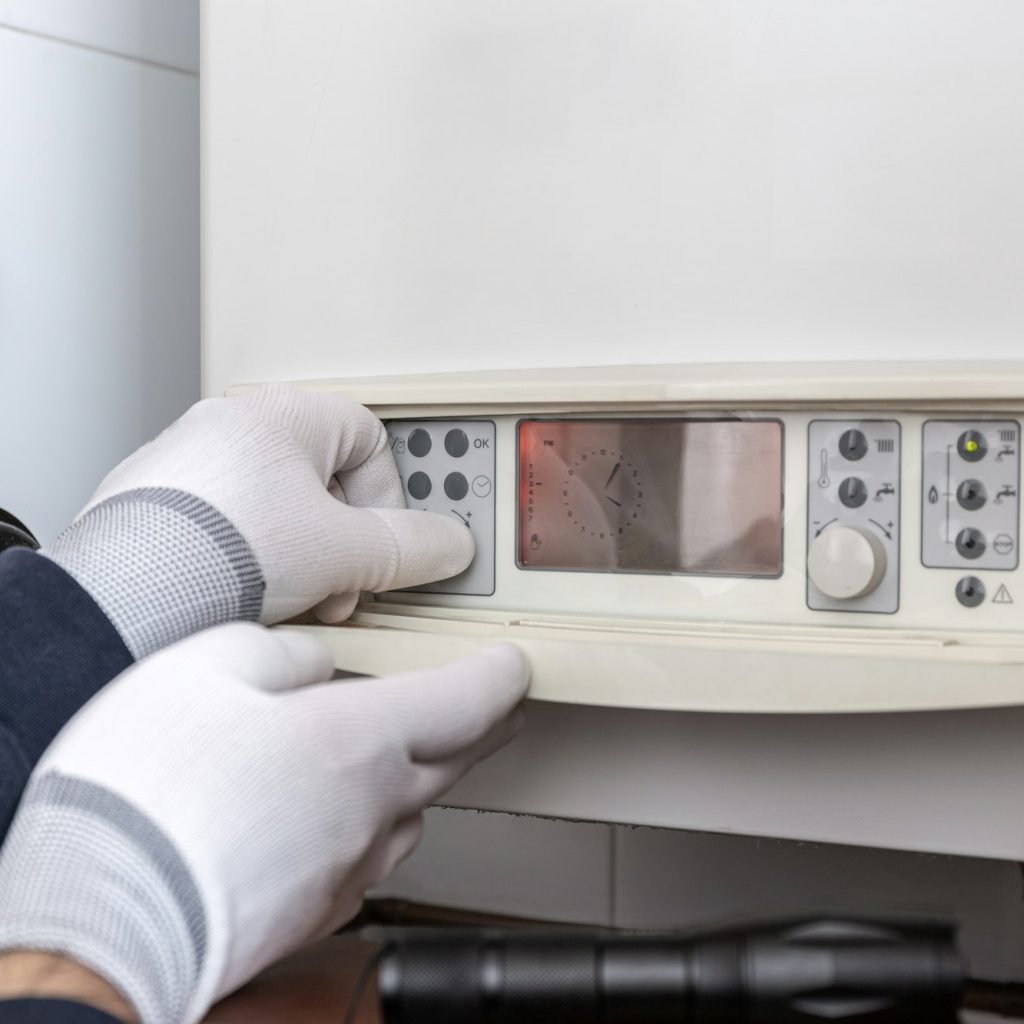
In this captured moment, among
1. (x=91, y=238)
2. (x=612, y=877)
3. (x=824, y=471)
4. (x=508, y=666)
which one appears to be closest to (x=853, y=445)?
(x=824, y=471)

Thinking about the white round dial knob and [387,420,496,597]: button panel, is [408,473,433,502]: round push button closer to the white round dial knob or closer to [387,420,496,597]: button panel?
[387,420,496,597]: button panel

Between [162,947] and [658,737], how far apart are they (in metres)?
0.23

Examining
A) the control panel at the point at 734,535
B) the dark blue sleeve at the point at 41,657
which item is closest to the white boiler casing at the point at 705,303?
the control panel at the point at 734,535

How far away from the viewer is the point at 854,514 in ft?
1.46

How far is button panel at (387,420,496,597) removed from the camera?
509 millimetres

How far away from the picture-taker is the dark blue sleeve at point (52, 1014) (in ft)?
1.01

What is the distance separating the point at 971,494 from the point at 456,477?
22cm

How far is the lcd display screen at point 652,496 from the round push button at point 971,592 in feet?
0.23

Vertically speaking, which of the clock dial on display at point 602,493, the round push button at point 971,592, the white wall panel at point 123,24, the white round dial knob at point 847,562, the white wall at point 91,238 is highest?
the white wall panel at point 123,24

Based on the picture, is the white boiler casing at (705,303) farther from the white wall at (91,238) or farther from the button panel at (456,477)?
the white wall at (91,238)

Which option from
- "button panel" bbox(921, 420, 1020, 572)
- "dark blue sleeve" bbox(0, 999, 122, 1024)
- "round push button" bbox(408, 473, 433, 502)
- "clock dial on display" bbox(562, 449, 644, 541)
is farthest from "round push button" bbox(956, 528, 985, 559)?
"dark blue sleeve" bbox(0, 999, 122, 1024)

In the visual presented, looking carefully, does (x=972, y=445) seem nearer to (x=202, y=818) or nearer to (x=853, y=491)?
(x=853, y=491)

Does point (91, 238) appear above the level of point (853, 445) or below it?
above

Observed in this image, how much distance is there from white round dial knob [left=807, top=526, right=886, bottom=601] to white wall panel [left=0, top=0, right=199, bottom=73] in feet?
1.78
